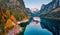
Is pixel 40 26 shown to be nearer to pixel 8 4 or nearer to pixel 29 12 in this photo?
pixel 29 12

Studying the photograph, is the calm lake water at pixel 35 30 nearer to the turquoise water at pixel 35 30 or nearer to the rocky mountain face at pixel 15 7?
the turquoise water at pixel 35 30

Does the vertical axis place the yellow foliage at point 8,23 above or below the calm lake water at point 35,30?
above

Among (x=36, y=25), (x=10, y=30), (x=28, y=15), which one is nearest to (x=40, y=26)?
(x=36, y=25)

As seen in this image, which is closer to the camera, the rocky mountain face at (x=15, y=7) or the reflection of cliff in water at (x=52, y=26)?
the rocky mountain face at (x=15, y=7)

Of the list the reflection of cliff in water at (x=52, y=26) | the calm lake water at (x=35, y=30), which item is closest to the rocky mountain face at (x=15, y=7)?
the calm lake water at (x=35, y=30)

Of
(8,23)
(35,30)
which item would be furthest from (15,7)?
(35,30)

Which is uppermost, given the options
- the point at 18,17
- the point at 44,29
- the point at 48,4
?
the point at 48,4

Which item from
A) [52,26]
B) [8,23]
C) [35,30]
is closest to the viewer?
[8,23]

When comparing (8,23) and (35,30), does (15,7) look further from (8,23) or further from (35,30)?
(35,30)

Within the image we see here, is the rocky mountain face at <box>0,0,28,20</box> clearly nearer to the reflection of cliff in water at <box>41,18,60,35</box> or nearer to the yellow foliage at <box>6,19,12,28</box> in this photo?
the yellow foliage at <box>6,19,12,28</box>

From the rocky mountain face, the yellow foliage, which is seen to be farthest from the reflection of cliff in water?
the yellow foliage

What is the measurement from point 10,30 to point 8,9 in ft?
2.91

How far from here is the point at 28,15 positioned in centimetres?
809

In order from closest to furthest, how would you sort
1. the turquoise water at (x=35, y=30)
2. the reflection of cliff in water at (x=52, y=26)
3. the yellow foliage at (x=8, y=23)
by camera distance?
the yellow foliage at (x=8, y=23)
the turquoise water at (x=35, y=30)
the reflection of cliff in water at (x=52, y=26)
